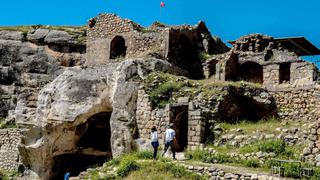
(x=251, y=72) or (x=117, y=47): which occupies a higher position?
(x=117, y=47)

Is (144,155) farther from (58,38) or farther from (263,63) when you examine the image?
(58,38)

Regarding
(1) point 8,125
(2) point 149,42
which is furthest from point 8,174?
(2) point 149,42

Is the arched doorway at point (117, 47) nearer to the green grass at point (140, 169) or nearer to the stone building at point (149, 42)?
the stone building at point (149, 42)

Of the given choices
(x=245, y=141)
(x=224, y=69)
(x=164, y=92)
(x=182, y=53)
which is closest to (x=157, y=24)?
(x=182, y=53)

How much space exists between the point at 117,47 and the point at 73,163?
8.11 metres

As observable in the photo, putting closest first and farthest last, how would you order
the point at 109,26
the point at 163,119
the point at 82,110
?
1. the point at 163,119
2. the point at 82,110
3. the point at 109,26

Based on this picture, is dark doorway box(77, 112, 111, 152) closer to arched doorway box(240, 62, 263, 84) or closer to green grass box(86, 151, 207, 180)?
green grass box(86, 151, 207, 180)

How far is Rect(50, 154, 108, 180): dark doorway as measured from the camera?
1019 inches

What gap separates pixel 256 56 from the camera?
28.0 metres

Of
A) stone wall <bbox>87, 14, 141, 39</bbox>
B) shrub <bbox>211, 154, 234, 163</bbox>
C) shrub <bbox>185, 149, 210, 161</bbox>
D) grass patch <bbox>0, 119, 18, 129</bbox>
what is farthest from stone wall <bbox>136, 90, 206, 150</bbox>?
grass patch <bbox>0, 119, 18, 129</bbox>

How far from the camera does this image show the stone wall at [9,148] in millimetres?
28125

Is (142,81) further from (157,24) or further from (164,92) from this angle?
(157,24)

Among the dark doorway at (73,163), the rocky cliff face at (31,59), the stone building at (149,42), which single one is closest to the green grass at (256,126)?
the stone building at (149,42)

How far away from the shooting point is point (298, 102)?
22766 mm
